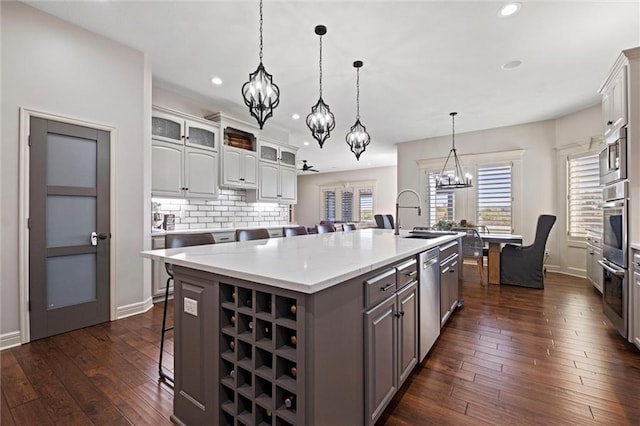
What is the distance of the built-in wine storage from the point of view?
115 centimetres

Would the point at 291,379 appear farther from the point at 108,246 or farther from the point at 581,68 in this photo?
the point at 581,68

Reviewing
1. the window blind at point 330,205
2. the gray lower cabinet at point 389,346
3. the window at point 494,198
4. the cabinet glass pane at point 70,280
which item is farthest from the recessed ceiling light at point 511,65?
the window blind at point 330,205

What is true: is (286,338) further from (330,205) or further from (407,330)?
(330,205)

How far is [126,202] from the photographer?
10.4 ft

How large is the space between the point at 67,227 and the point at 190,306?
7.23 feet

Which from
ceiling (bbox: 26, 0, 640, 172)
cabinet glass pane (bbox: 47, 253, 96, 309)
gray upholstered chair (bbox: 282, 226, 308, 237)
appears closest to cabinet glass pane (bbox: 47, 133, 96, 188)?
cabinet glass pane (bbox: 47, 253, 96, 309)

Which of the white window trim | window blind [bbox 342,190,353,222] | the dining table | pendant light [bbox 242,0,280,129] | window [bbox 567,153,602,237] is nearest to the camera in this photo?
pendant light [bbox 242,0,280,129]

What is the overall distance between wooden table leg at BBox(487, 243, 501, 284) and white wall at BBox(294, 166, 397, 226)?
5505mm

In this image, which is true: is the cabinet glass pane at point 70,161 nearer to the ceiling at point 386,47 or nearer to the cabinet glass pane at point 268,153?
the ceiling at point 386,47

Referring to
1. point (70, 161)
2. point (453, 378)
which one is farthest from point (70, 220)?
point (453, 378)

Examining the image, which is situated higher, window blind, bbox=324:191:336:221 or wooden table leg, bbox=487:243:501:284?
window blind, bbox=324:191:336:221

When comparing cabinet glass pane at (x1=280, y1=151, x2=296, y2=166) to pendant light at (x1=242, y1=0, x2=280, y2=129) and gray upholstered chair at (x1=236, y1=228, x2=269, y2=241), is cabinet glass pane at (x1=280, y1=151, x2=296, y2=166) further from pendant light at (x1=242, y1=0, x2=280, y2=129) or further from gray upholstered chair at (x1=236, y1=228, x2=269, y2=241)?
pendant light at (x1=242, y1=0, x2=280, y2=129)

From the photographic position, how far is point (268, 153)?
533 centimetres

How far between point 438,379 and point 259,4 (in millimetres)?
3225
